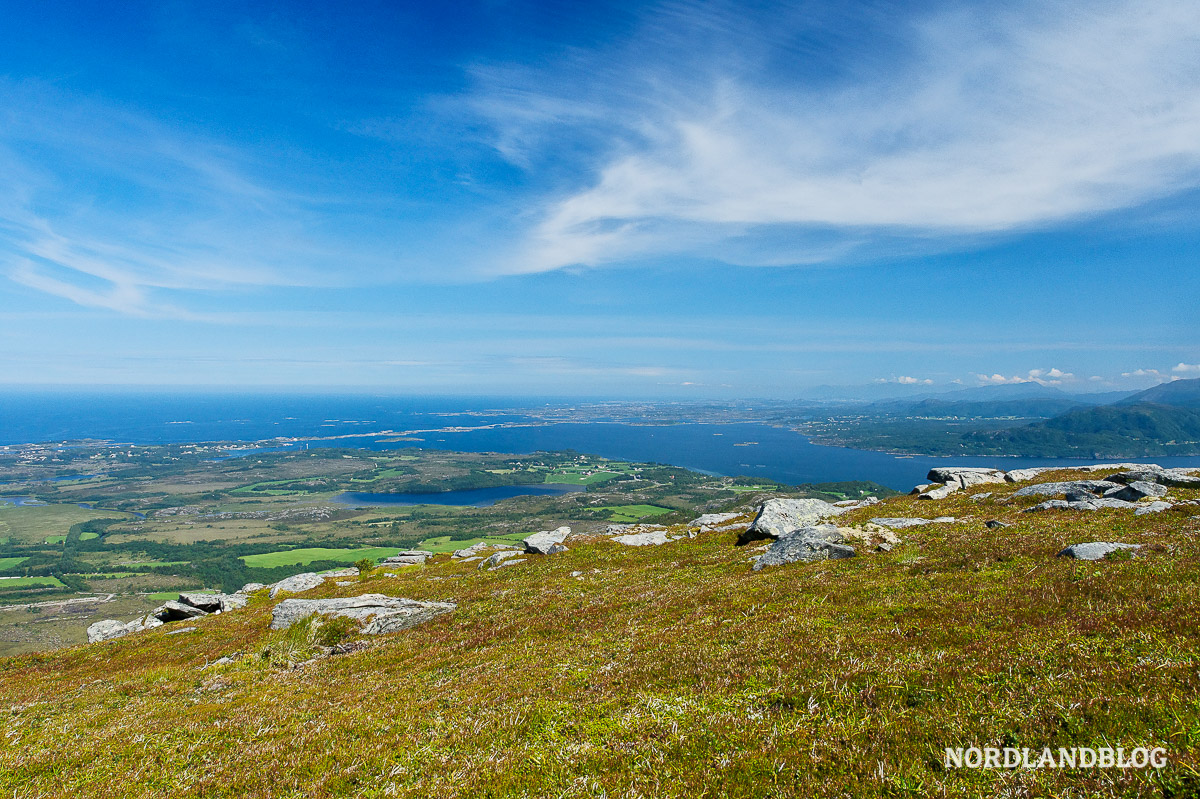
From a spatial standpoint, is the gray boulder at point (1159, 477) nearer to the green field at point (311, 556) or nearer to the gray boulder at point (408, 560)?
the gray boulder at point (408, 560)

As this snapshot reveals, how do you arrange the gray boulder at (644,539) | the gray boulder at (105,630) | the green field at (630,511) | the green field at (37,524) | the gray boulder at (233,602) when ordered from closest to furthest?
the gray boulder at (105,630)
the gray boulder at (233,602)
the gray boulder at (644,539)
the green field at (37,524)
the green field at (630,511)

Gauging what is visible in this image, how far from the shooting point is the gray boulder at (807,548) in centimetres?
2402

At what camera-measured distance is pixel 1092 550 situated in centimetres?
1714

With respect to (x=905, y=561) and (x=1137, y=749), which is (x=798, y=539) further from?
(x=1137, y=749)

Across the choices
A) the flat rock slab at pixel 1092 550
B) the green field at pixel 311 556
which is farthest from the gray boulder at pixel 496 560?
the green field at pixel 311 556

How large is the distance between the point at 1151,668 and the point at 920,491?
4316cm

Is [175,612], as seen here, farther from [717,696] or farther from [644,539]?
[717,696]

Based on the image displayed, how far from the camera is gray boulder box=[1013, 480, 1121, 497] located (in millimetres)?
32344

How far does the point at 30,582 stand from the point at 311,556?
64.3 meters

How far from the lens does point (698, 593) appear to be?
812 inches

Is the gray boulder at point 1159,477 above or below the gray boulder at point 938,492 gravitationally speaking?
above

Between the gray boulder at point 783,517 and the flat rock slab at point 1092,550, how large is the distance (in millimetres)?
15352

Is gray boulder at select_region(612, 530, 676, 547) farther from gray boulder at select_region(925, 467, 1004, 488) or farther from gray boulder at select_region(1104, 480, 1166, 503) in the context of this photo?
gray boulder at select_region(1104, 480, 1166, 503)

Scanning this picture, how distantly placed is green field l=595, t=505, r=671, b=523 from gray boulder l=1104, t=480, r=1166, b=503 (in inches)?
5456
